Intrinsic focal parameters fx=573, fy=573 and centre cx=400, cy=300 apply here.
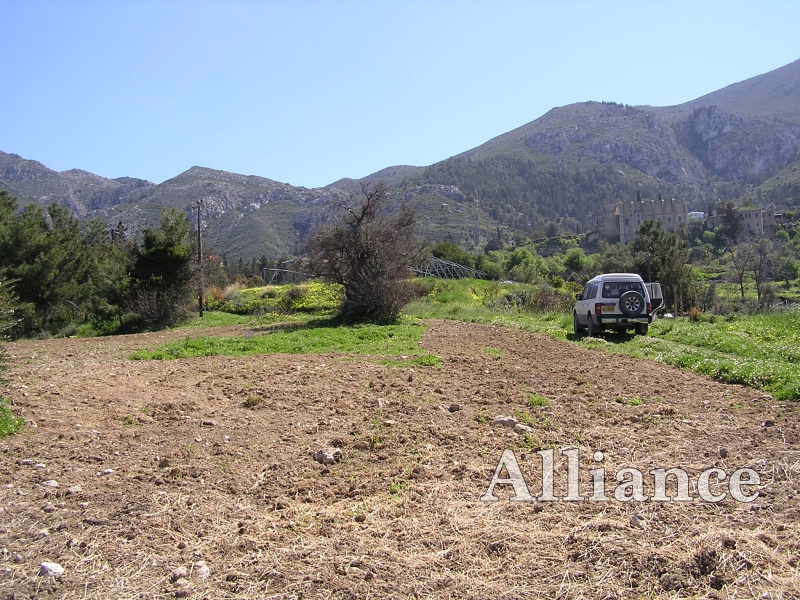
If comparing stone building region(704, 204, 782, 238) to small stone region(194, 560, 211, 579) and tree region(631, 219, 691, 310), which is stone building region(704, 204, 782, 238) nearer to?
tree region(631, 219, 691, 310)

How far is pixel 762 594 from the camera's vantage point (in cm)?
311

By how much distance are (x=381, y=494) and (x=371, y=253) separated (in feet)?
60.9

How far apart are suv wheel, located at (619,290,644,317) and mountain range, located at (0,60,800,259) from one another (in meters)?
78.9

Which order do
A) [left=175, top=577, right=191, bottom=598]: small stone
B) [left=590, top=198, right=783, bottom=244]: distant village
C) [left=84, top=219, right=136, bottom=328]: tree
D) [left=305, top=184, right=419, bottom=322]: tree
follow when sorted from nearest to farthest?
[left=175, top=577, right=191, bottom=598]: small stone < [left=305, top=184, right=419, bottom=322]: tree < [left=84, top=219, right=136, bottom=328]: tree < [left=590, top=198, right=783, bottom=244]: distant village

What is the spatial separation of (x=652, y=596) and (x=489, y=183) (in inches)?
6057

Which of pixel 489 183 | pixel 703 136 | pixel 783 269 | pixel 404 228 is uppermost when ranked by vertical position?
pixel 703 136

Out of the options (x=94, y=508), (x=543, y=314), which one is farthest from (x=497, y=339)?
(x=94, y=508)

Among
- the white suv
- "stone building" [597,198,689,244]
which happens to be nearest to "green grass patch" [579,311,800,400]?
the white suv

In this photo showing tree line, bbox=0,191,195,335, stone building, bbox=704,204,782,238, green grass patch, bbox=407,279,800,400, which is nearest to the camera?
green grass patch, bbox=407,279,800,400

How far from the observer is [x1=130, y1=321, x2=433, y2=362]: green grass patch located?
13586 mm

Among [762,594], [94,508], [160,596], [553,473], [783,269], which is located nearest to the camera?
[762,594]

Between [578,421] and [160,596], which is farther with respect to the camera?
[578,421]

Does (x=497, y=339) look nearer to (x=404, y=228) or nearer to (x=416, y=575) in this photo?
(x=404, y=228)

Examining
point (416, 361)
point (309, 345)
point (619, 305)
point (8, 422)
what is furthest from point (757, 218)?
point (8, 422)
